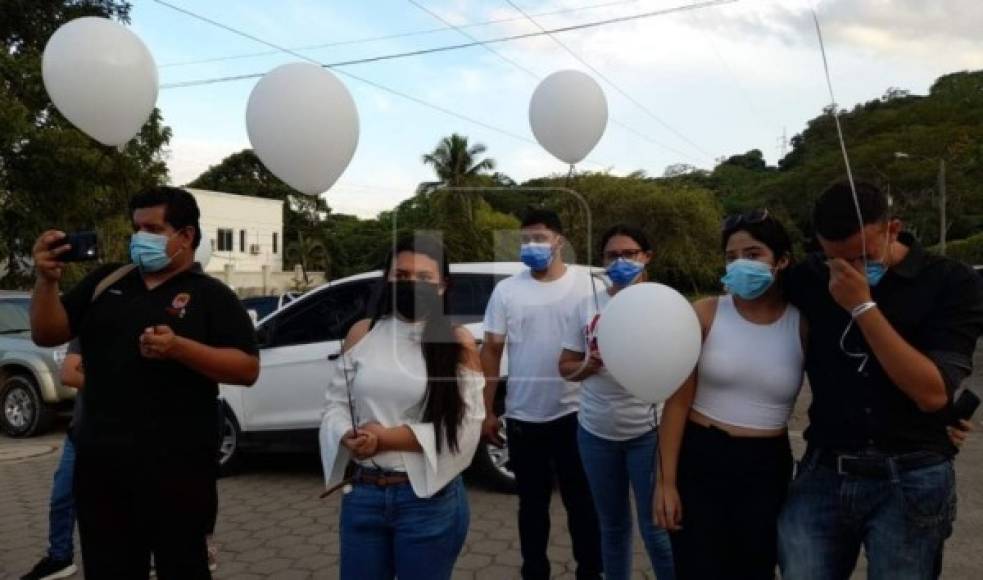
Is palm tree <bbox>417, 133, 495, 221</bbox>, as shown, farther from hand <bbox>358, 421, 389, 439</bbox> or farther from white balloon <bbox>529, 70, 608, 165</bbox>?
hand <bbox>358, 421, 389, 439</bbox>

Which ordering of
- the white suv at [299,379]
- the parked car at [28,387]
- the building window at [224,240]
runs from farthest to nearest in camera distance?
the building window at [224,240] → the parked car at [28,387] → the white suv at [299,379]

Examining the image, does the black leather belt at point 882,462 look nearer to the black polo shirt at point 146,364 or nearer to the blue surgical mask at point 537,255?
the blue surgical mask at point 537,255

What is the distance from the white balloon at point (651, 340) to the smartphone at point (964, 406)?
72 centimetres

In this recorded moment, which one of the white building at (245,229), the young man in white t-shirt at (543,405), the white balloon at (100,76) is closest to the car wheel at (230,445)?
the white balloon at (100,76)

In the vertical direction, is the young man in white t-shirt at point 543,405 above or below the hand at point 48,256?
below

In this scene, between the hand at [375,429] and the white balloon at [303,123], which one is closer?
the hand at [375,429]

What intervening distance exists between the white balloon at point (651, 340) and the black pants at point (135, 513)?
57.7 inches

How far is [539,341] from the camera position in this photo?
11.1ft

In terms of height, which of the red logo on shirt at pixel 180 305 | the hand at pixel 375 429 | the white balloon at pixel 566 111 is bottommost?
the hand at pixel 375 429

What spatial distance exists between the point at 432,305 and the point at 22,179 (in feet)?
45.3

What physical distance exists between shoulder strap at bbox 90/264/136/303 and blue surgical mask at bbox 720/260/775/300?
2011 millimetres

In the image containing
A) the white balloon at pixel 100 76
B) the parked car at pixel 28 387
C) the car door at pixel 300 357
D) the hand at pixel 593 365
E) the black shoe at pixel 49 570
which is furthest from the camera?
the parked car at pixel 28 387

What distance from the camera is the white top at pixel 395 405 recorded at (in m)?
2.25

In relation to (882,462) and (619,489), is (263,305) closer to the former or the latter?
(619,489)
